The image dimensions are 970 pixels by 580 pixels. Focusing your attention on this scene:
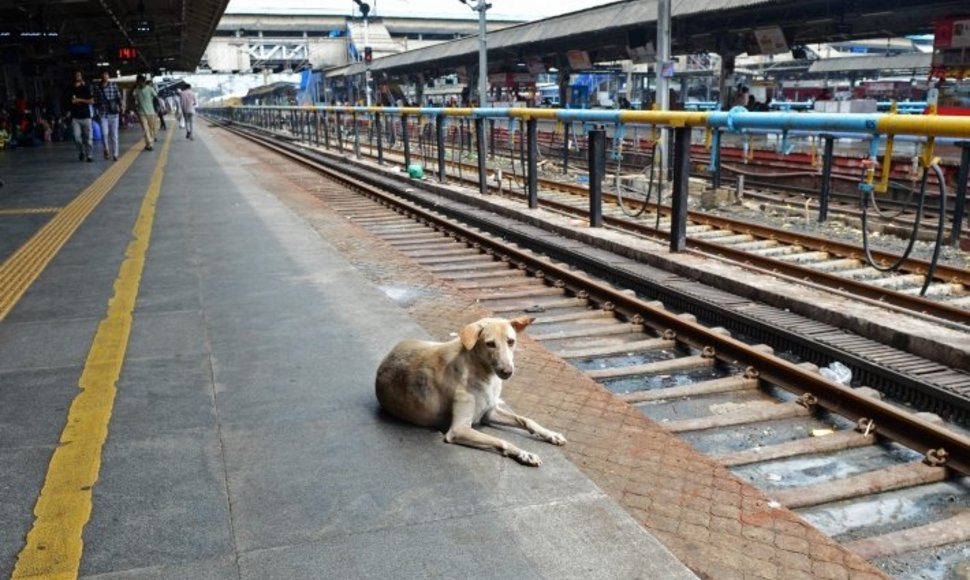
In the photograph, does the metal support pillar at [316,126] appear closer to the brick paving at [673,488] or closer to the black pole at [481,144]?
the black pole at [481,144]

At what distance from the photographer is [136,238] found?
9.19 meters

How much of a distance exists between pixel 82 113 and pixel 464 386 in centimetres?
1817

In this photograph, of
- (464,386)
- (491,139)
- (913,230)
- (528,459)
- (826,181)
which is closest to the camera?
(528,459)

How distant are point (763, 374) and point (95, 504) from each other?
3749 mm

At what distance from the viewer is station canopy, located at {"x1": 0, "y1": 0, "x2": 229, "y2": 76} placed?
Answer: 2167cm

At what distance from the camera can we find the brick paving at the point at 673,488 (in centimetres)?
283

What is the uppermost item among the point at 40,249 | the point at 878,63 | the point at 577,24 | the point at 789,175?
the point at 577,24

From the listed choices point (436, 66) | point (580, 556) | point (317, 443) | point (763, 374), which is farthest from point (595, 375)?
point (436, 66)

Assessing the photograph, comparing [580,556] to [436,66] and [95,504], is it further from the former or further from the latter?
[436,66]

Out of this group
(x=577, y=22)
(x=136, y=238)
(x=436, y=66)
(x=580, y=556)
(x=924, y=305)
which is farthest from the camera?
(x=436, y=66)

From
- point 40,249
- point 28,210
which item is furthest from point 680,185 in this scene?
point 28,210

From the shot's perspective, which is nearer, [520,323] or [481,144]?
[520,323]

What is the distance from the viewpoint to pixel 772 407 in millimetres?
4637

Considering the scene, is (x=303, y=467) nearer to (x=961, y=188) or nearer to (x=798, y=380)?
(x=798, y=380)
